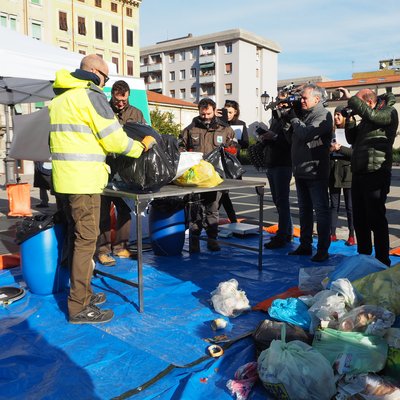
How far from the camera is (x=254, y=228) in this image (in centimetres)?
589

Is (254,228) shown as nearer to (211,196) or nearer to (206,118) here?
(211,196)

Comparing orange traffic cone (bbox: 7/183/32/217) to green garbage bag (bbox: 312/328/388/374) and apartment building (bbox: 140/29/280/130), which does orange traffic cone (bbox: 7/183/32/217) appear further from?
apartment building (bbox: 140/29/280/130)

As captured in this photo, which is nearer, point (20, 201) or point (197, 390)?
point (197, 390)

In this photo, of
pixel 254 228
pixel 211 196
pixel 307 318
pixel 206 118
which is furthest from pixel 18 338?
pixel 254 228

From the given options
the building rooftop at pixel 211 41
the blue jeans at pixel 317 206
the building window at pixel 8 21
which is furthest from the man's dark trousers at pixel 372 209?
the building rooftop at pixel 211 41

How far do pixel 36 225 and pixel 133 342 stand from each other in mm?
1454

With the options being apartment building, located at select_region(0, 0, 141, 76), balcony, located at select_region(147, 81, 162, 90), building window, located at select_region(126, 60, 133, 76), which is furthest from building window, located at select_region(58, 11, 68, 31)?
balcony, located at select_region(147, 81, 162, 90)

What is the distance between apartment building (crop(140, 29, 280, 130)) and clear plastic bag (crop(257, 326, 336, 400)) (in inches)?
2185

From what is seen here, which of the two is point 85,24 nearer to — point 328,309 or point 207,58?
point 207,58

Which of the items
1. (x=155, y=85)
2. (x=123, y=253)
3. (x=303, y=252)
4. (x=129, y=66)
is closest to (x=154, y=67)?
(x=155, y=85)

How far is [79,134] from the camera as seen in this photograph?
115 inches

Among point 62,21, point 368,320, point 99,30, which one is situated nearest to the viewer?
point 368,320

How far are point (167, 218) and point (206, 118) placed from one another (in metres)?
1.25

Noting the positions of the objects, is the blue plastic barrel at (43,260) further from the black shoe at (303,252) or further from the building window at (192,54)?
the building window at (192,54)
